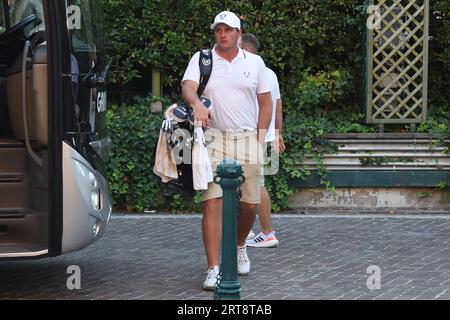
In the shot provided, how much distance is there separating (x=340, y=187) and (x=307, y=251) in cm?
217

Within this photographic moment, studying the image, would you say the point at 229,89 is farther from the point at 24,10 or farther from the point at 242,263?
the point at 24,10

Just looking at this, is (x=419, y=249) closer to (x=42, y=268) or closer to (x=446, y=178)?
(x=446, y=178)

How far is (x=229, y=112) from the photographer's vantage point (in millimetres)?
6789

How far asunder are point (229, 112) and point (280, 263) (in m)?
1.49

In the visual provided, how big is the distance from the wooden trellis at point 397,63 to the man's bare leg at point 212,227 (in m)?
4.21

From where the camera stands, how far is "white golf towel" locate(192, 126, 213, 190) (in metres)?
6.55

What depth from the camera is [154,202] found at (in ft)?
32.9

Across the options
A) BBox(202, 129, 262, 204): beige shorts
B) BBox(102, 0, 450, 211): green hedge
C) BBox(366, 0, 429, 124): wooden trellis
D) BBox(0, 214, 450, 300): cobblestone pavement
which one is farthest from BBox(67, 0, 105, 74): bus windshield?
BBox(366, 0, 429, 124): wooden trellis

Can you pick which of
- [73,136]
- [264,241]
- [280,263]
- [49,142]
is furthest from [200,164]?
[264,241]

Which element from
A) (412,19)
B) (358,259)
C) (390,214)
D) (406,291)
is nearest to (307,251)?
(358,259)

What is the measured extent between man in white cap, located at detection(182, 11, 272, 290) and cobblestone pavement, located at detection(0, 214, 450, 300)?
1.73ft

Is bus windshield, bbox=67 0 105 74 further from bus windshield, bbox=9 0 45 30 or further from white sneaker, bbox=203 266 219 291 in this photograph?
white sneaker, bbox=203 266 219 291

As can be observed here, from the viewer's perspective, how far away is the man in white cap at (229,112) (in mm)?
6695

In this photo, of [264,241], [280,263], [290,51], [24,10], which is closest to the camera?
[24,10]
